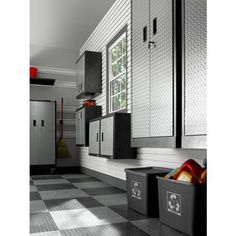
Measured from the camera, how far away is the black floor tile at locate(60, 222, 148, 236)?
7.32 feet

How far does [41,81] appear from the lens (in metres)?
7.02

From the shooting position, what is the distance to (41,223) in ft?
8.42

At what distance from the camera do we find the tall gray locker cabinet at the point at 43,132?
6656mm

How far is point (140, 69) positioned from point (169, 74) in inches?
27.3

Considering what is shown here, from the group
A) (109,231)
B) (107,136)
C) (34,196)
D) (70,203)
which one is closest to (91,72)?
(107,136)

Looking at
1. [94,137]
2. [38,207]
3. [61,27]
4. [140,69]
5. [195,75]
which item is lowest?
[38,207]

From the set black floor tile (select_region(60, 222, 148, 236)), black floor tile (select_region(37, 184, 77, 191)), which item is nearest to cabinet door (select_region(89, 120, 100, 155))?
black floor tile (select_region(37, 184, 77, 191))

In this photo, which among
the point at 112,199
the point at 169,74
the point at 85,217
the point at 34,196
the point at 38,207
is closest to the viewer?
the point at 169,74

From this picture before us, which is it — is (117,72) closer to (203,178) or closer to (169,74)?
(169,74)

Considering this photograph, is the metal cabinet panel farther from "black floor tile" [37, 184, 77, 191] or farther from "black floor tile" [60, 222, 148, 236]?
"black floor tile" [60, 222, 148, 236]

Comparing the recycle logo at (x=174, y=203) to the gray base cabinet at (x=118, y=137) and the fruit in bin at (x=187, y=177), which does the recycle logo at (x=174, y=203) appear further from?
the gray base cabinet at (x=118, y=137)
